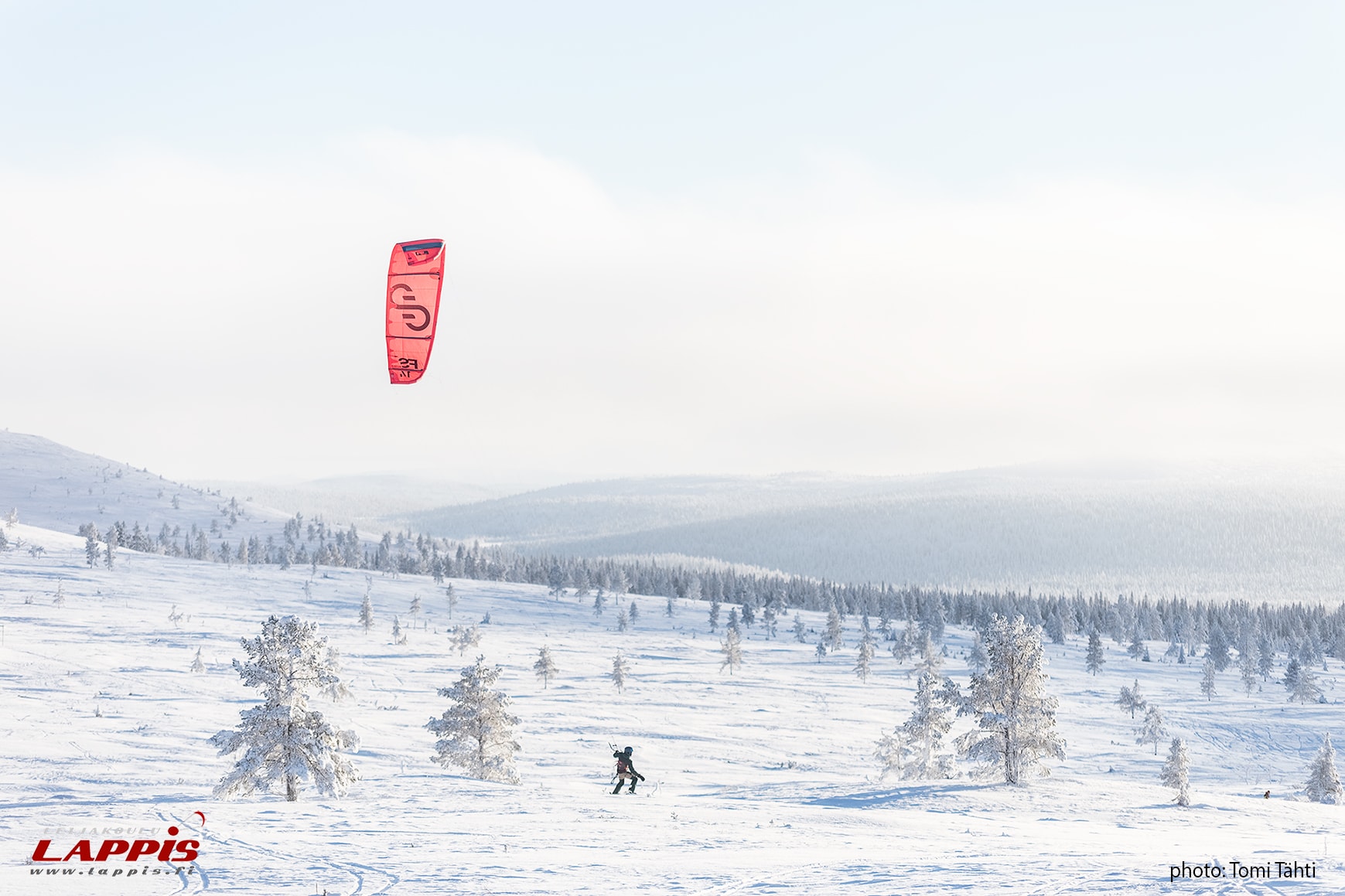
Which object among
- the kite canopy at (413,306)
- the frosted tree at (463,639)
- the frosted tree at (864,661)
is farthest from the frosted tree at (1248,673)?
the kite canopy at (413,306)

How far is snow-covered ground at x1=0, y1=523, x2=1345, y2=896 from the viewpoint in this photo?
19.1m

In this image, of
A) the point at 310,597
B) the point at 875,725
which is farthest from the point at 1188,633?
the point at 310,597

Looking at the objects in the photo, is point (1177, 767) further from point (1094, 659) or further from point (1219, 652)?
point (1219, 652)

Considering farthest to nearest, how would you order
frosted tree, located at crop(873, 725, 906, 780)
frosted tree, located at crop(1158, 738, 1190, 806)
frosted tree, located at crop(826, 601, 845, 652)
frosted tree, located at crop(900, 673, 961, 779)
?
frosted tree, located at crop(826, 601, 845, 652)
frosted tree, located at crop(873, 725, 906, 780)
frosted tree, located at crop(900, 673, 961, 779)
frosted tree, located at crop(1158, 738, 1190, 806)

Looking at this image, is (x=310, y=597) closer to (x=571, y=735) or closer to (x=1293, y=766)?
(x=571, y=735)

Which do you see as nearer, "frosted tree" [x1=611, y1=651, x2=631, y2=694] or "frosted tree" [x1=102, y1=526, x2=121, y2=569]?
"frosted tree" [x1=611, y1=651, x2=631, y2=694]

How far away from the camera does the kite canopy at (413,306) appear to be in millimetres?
31672

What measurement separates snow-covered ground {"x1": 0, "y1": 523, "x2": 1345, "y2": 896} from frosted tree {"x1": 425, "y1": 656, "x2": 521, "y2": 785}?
3.11 metres

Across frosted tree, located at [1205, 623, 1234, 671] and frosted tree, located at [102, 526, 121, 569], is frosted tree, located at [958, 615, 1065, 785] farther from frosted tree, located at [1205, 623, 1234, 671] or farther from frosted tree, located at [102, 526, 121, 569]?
frosted tree, located at [102, 526, 121, 569]

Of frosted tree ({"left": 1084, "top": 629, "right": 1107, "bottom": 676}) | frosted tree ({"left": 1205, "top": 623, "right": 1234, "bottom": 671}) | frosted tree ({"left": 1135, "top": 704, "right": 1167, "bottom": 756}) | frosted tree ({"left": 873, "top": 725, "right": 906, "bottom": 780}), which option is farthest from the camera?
frosted tree ({"left": 1205, "top": 623, "right": 1234, "bottom": 671})

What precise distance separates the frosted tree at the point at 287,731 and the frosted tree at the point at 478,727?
38.5 feet

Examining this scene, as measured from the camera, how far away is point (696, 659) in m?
125

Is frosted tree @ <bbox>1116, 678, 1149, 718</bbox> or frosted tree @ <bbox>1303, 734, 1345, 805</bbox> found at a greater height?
frosted tree @ <bbox>1303, 734, 1345, 805</bbox>

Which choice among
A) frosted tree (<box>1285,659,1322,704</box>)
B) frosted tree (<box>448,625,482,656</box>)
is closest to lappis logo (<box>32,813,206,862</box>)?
frosted tree (<box>448,625,482,656</box>)
